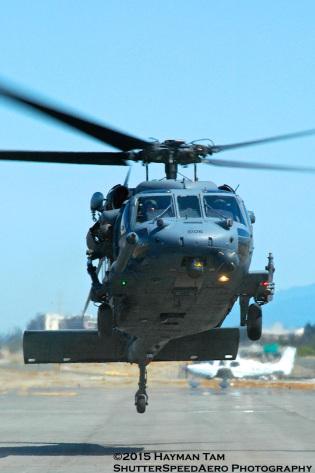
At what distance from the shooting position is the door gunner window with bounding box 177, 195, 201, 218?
77.7 feet

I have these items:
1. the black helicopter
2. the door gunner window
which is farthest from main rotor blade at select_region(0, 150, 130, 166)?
the door gunner window

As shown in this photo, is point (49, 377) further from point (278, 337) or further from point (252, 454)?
point (252, 454)

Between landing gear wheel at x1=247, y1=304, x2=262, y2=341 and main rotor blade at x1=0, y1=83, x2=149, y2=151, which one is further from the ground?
main rotor blade at x1=0, y1=83, x2=149, y2=151

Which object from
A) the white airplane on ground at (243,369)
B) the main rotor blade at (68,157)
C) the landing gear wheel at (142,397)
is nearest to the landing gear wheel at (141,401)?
the landing gear wheel at (142,397)

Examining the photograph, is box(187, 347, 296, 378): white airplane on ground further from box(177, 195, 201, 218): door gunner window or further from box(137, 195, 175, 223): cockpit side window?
box(177, 195, 201, 218): door gunner window

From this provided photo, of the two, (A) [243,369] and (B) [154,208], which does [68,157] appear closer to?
(B) [154,208]

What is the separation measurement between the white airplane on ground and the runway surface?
36.5 meters

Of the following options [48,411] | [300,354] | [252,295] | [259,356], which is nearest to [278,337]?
[300,354]

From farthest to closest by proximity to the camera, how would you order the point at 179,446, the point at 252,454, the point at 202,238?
1. the point at 179,446
2. the point at 252,454
3. the point at 202,238

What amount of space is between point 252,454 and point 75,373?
82007 mm

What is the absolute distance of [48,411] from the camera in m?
57.0

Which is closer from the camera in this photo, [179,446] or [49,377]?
[179,446]

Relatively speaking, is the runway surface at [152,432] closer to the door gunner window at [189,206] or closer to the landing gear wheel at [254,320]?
the landing gear wheel at [254,320]

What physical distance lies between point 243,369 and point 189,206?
284 feet
